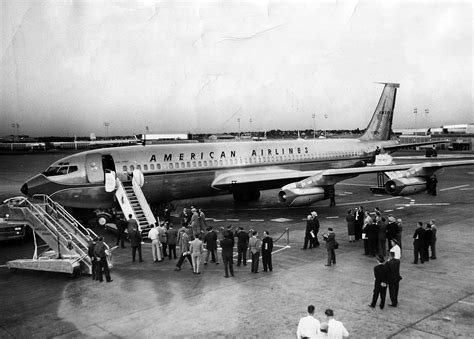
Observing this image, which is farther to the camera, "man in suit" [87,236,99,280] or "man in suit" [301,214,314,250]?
"man in suit" [301,214,314,250]

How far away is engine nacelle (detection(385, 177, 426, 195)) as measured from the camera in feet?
83.6

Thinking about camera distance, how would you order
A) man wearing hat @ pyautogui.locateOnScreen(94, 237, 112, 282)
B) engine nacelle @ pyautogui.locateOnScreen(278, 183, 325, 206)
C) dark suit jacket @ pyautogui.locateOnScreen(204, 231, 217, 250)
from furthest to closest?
1. engine nacelle @ pyautogui.locateOnScreen(278, 183, 325, 206)
2. dark suit jacket @ pyautogui.locateOnScreen(204, 231, 217, 250)
3. man wearing hat @ pyautogui.locateOnScreen(94, 237, 112, 282)

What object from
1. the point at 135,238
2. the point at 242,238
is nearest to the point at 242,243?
the point at 242,238

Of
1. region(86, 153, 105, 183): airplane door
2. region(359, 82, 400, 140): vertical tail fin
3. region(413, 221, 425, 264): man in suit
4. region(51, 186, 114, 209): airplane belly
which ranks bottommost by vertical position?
region(413, 221, 425, 264): man in suit

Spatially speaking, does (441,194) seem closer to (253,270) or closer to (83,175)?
(253,270)

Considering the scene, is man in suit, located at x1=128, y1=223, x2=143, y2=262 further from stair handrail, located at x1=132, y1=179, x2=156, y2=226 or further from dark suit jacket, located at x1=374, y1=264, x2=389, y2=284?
dark suit jacket, located at x1=374, y1=264, x2=389, y2=284

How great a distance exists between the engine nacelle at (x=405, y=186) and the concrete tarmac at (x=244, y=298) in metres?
5.93

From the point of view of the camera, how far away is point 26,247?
66.3 ft

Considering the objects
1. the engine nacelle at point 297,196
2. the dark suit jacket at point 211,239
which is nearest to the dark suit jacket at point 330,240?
the dark suit jacket at point 211,239

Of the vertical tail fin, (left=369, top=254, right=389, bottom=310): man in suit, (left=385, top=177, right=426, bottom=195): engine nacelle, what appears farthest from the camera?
the vertical tail fin

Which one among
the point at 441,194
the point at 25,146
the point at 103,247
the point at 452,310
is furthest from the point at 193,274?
the point at 25,146

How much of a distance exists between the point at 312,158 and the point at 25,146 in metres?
123

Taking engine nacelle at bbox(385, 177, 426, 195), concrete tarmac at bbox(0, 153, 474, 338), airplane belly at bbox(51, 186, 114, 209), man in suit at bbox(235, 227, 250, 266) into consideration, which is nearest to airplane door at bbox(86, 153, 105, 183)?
airplane belly at bbox(51, 186, 114, 209)

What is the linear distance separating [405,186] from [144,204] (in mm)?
15385
